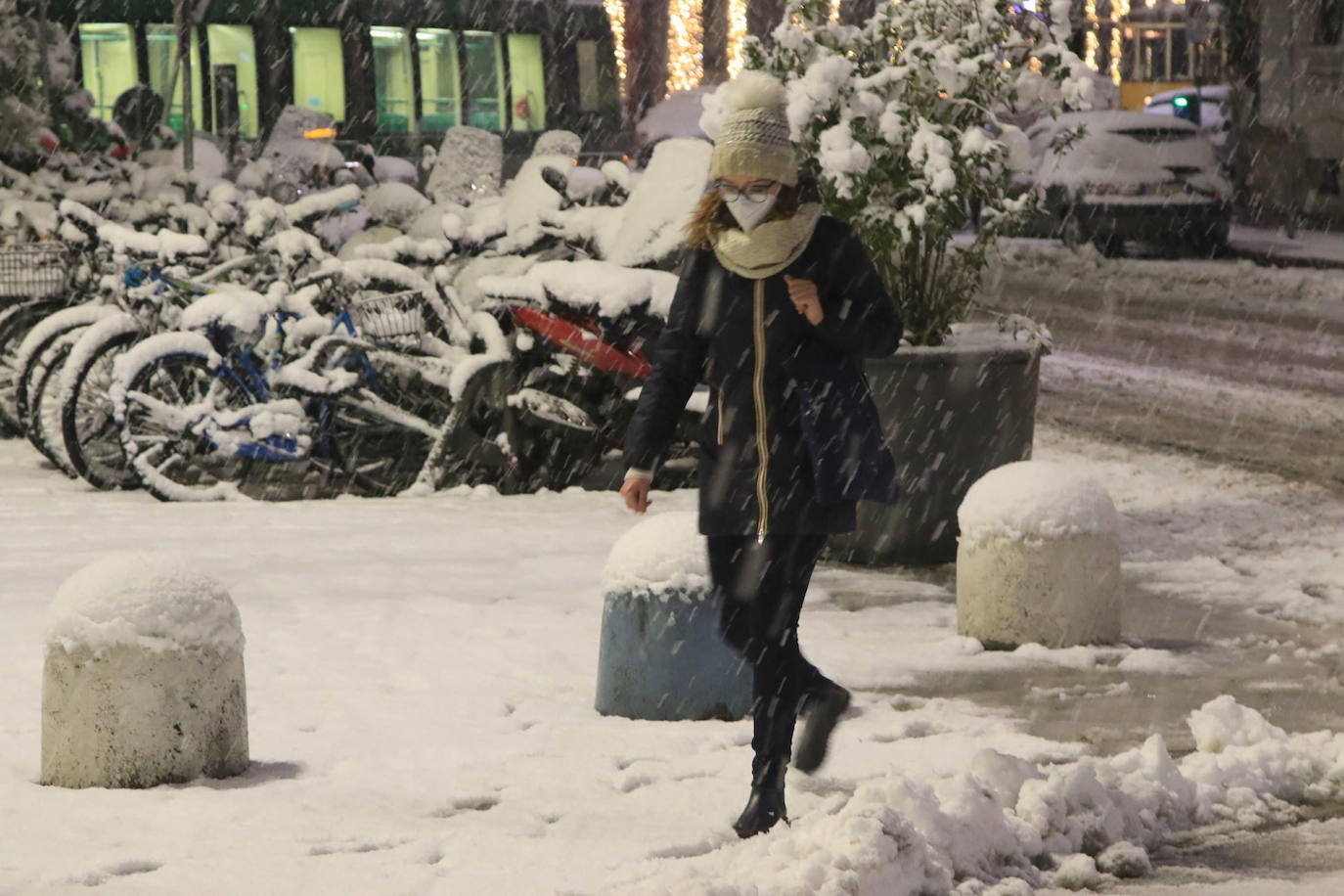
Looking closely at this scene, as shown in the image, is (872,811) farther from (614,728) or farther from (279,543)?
(279,543)

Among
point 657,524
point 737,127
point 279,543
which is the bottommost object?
point 279,543

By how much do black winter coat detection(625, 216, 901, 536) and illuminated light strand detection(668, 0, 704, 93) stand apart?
4275cm

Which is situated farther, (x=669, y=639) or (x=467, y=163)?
(x=467, y=163)

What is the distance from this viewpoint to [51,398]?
Result: 10844mm

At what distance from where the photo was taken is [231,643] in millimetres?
5457

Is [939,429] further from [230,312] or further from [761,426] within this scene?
[761,426]

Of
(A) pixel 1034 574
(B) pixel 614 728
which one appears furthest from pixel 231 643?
(A) pixel 1034 574

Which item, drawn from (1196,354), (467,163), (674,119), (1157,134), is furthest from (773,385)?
(674,119)

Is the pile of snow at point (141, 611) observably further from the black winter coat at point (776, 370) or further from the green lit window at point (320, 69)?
the green lit window at point (320, 69)

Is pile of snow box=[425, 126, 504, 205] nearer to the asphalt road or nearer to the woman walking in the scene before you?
the asphalt road

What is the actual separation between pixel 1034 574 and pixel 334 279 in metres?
4.53

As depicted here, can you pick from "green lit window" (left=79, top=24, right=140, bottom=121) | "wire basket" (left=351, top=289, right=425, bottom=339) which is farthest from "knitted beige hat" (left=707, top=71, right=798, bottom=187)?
"green lit window" (left=79, top=24, right=140, bottom=121)

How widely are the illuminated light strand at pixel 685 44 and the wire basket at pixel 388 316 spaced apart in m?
37.3

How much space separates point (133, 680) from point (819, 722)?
1.74 m
